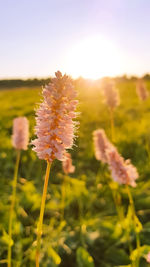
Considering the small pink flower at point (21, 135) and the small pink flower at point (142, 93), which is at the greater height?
the small pink flower at point (142, 93)

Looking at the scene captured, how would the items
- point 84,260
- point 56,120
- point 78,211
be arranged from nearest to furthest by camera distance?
point 56,120 → point 84,260 → point 78,211

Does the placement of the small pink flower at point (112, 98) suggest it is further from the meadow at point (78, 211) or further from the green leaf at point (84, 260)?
the green leaf at point (84, 260)

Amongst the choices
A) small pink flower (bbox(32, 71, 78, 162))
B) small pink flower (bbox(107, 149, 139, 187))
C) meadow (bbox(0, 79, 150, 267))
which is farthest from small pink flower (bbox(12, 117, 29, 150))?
small pink flower (bbox(32, 71, 78, 162))

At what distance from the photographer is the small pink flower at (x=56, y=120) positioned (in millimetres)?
1489

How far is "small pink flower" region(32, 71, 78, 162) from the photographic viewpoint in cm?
149

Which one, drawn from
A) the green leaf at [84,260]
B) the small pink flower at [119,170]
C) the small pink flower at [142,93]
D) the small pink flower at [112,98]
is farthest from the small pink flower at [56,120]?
the small pink flower at [142,93]

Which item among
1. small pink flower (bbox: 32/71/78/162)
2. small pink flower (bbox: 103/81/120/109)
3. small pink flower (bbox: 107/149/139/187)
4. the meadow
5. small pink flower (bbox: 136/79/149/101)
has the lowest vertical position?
the meadow

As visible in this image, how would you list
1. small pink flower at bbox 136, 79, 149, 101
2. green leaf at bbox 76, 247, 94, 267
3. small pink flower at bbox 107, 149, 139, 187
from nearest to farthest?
small pink flower at bbox 107, 149, 139, 187
green leaf at bbox 76, 247, 94, 267
small pink flower at bbox 136, 79, 149, 101

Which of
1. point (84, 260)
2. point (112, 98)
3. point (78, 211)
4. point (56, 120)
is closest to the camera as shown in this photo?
point (56, 120)

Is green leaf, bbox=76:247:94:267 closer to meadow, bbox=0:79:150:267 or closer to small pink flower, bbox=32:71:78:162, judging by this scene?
meadow, bbox=0:79:150:267

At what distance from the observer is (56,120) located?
4.89 ft

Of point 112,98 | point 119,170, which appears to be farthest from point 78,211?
point 119,170

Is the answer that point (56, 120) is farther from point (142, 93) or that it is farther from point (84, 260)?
point (142, 93)

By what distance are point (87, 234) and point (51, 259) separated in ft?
2.31
